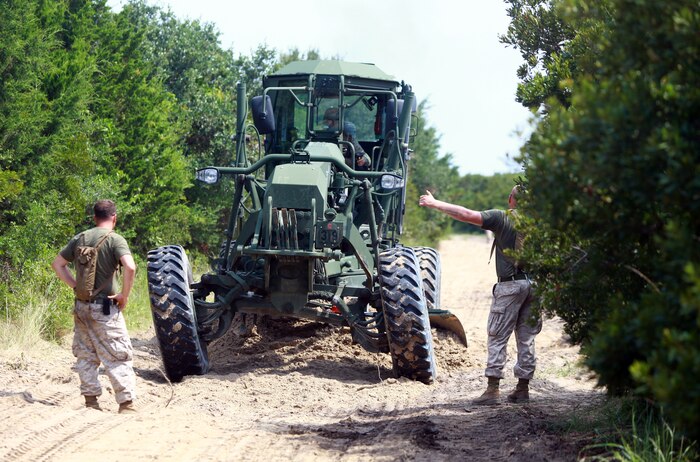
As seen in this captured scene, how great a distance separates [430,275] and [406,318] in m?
2.03

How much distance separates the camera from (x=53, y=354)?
398 inches

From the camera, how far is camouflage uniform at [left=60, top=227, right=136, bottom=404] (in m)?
7.48

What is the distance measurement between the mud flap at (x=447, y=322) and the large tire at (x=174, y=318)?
240 centimetres

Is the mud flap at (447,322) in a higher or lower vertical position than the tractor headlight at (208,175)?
lower

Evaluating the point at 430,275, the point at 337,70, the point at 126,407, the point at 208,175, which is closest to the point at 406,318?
the point at 430,275

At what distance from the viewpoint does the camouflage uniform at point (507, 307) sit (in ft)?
26.9

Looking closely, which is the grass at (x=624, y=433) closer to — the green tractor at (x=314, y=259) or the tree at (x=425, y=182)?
the green tractor at (x=314, y=259)

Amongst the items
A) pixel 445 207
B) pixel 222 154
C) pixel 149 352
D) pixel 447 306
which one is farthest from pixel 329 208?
pixel 222 154

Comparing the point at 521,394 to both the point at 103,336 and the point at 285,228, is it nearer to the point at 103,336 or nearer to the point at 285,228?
the point at 285,228

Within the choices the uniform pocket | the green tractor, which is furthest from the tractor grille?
the uniform pocket

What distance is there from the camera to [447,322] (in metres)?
10.5

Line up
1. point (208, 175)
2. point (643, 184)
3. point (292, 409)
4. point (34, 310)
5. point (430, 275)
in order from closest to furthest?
point (643, 184), point (292, 409), point (208, 175), point (430, 275), point (34, 310)

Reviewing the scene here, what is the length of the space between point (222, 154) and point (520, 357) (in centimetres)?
1403

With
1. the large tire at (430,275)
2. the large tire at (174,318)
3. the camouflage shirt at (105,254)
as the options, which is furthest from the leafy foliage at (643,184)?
the large tire at (430,275)
